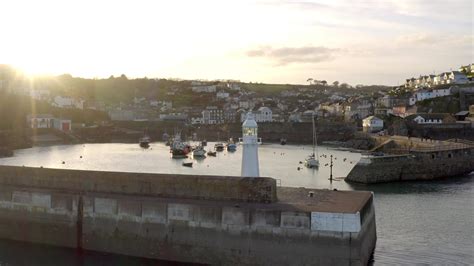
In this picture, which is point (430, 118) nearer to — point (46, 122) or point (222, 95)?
point (46, 122)

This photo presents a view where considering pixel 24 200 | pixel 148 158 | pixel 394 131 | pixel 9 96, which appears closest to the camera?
pixel 24 200

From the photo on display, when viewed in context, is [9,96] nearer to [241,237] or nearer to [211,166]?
[211,166]

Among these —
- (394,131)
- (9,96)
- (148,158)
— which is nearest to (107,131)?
(9,96)

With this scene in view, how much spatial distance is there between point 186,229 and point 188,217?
0.37 meters

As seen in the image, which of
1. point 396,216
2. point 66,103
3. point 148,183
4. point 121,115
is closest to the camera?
point 148,183

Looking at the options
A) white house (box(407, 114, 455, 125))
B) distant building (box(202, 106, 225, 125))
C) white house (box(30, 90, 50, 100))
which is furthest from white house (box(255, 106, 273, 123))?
white house (box(30, 90, 50, 100))

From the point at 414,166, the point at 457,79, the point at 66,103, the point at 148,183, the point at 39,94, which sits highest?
the point at 457,79

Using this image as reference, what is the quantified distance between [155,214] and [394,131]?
6187cm

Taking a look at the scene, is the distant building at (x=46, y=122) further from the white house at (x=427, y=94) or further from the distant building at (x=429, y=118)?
the white house at (x=427, y=94)

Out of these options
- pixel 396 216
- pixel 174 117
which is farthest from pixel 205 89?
Answer: pixel 396 216

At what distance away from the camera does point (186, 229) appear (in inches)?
637

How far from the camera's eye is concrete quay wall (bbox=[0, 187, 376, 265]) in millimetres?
14516

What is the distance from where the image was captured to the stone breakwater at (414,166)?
36188 millimetres

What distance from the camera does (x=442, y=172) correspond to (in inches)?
1555
